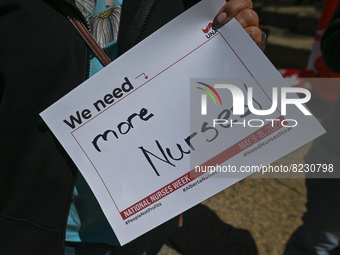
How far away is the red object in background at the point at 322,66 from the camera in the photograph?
12.2 feet

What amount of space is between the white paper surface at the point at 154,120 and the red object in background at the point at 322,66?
3.00 m

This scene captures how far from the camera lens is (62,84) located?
1020 millimetres

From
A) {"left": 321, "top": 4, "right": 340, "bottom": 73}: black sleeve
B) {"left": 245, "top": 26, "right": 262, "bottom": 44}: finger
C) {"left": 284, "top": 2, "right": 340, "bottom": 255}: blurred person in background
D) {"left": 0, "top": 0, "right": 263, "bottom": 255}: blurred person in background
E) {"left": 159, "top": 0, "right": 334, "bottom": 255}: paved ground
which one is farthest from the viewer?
{"left": 159, "top": 0, "right": 334, "bottom": 255}: paved ground

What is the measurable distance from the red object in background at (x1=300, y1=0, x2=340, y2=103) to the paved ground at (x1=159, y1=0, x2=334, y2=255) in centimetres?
118

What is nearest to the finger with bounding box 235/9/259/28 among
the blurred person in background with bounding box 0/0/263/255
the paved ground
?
the blurred person in background with bounding box 0/0/263/255

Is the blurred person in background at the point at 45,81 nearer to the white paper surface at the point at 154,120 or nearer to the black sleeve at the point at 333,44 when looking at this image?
the white paper surface at the point at 154,120

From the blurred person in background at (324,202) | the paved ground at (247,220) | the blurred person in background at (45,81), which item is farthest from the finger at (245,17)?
the paved ground at (247,220)

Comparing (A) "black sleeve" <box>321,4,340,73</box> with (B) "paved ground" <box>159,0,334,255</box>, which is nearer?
(A) "black sleeve" <box>321,4,340,73</box>

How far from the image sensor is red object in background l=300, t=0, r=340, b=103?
3717 mm

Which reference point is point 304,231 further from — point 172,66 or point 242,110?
point 172,66

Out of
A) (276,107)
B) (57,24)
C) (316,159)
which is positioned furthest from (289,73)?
(57,24)

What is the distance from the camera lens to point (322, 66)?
149 inches

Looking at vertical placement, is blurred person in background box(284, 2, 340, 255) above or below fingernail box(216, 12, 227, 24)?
below

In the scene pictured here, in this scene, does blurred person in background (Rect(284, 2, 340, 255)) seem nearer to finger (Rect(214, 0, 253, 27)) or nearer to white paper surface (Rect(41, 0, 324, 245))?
white paper surface (Rect(41, 0, 324, 245))
